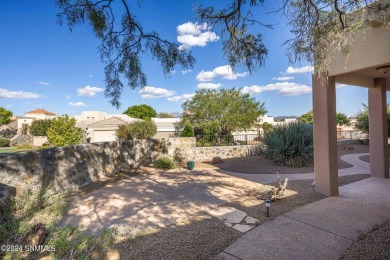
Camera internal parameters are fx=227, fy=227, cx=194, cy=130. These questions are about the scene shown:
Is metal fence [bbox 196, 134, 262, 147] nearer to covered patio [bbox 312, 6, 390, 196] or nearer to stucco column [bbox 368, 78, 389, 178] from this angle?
stucco column [bbox 368, 78, 389, 178]

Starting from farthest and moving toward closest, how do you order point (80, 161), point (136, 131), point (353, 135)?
1. point (136, 131)
2. point (353, 135)
3. point (80, 161)

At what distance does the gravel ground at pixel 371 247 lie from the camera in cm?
286

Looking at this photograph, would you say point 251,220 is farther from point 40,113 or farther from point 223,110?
point 40,113

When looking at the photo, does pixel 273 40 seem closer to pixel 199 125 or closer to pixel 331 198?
pixel 331 198

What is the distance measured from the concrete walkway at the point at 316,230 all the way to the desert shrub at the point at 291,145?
4711 millimetres

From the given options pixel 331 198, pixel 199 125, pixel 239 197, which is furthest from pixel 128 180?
pixel 199 125

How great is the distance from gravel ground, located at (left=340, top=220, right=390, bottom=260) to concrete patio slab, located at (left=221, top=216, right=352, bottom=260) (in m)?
0.12

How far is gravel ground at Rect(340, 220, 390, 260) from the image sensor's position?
9.37ft

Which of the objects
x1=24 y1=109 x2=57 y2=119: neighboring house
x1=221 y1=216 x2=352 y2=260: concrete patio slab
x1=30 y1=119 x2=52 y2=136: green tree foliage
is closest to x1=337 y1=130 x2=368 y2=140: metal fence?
x1=221 y1=216 x2=352 y2=260: concrete patio slab

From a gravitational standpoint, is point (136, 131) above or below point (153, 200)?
above

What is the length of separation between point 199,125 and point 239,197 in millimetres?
16247

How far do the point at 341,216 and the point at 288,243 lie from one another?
1673 millimetres

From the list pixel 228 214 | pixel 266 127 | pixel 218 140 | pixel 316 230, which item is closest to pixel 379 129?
pixel 316 230

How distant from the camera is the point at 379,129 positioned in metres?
7.14
